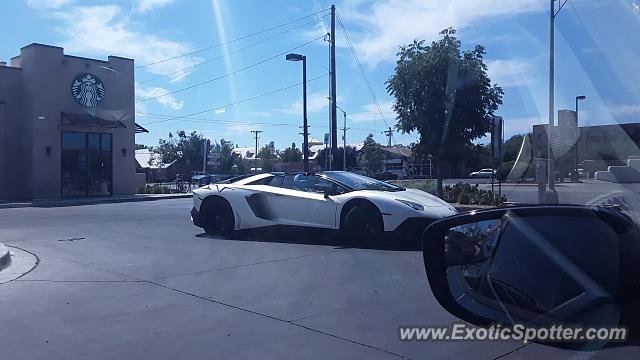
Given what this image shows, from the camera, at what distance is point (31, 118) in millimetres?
30188

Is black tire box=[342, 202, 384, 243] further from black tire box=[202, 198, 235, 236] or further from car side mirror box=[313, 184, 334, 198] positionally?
black tire box=[202, 198, 235, 236]

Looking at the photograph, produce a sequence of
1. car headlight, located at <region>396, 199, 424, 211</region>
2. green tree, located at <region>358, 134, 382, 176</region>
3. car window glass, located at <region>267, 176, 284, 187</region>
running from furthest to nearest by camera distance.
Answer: green tree, located at <region>358, 134, 382, 176</region>
car window glass, located at <region>267, 176, 284, 187</region>
car headlight, located at <region>396, 199, 424, 211</region>

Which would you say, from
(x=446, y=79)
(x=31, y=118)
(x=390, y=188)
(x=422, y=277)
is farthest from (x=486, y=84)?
(x=31, y=118)

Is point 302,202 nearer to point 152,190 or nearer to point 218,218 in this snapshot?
point 218,218

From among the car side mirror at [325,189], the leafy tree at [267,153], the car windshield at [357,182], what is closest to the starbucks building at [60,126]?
the car windshield at [357,182]

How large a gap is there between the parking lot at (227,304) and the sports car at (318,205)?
41cm

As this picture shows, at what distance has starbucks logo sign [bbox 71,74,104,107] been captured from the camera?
31.9 meters

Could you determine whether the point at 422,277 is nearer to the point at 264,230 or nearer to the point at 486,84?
the point at 264,230

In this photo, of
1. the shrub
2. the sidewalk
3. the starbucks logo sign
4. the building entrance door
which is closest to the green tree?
the sidewalk

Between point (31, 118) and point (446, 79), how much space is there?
853 inches

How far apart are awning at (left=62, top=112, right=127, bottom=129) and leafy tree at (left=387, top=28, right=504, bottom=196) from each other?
19.1 metres

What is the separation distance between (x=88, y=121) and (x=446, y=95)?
20.7 m

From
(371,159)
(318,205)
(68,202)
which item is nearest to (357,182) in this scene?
(318,205)

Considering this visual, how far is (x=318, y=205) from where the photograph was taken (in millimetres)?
10828
